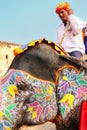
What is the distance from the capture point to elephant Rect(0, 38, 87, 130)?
10.5ft

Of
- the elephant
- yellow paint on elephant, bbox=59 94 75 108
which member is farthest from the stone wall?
yellow paint on elephant, bbox=59 94 75 108

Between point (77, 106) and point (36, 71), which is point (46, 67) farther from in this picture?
point (77, 106)

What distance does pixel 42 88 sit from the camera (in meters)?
3.31

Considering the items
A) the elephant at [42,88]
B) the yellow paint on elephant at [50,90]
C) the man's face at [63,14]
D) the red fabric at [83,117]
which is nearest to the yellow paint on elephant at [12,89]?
the elephant at [42,88]

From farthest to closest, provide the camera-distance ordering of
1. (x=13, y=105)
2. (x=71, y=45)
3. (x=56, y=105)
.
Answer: (x=71, y=45), (x=56, y=105), (x=13, y=105)

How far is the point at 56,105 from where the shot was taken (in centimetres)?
339

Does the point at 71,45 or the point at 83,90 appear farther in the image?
the point at 71,45

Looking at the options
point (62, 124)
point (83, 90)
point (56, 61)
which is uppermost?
point (56, 61)

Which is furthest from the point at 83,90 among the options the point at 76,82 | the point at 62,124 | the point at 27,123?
the point at 27,123

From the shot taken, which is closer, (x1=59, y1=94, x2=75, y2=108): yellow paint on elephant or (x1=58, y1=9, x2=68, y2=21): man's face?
(x1=59, y1=94, x2=75, y2=108): yellow paint on elephant

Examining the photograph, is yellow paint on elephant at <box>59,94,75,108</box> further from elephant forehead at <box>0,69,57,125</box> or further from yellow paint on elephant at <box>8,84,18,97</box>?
yellow paint on elephant at <box>8,84,18,97</box>

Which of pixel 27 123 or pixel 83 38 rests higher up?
pixel 83 38

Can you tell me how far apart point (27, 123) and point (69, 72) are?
0.58m

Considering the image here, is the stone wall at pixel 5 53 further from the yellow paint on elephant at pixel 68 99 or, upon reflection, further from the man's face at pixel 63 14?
the yellow paint on elephant at pixel 68 99
